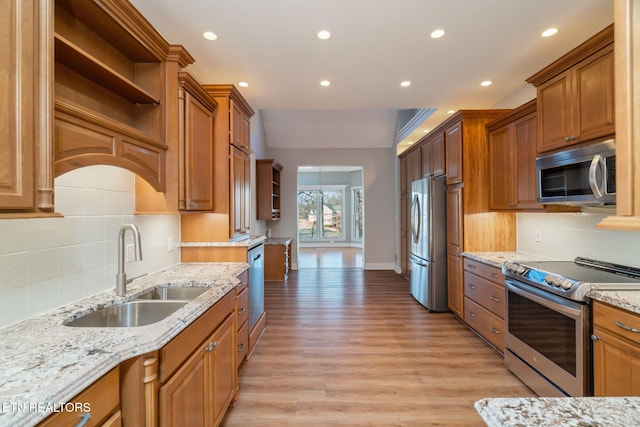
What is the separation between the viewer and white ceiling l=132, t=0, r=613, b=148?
7.11ft

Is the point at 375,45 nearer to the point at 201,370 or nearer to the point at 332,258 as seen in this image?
the point at 201,370

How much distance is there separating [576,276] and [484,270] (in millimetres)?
1062

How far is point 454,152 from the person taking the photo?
3.72 meters

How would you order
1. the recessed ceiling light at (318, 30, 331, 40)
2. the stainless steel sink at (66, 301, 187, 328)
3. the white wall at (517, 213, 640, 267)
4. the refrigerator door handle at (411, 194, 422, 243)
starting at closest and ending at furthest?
1. the stainless steel sink at (66, 301, 187, 328)
2. the white wall at (517, 213, 640, 267)
3. the recessed ceiling light at (318, 30, 331, 40)
4. the refrigerator door handle at (411, 194, 422, 243)

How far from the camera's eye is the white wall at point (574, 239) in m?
2.25

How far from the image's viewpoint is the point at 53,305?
148cm

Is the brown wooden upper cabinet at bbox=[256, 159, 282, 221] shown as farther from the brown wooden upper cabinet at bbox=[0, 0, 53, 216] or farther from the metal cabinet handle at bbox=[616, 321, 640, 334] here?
the metal cabinet handle at bbox=[616, 321, 640, 334]

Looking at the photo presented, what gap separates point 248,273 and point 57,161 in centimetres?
188

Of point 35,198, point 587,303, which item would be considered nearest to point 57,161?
point 35,198

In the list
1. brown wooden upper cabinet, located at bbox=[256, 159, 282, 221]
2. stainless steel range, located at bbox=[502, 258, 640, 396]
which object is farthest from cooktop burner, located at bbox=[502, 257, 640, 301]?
brown wooden upper cabinet, located at bbox=[256, 159, 282, 221]

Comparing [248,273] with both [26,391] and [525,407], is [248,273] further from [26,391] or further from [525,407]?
[525,407]

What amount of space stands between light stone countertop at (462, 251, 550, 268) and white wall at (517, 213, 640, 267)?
11 cm

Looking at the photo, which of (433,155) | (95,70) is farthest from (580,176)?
(95,70)

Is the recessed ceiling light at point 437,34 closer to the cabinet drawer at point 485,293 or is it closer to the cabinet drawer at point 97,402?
the cabinet drawer at point 485,293
